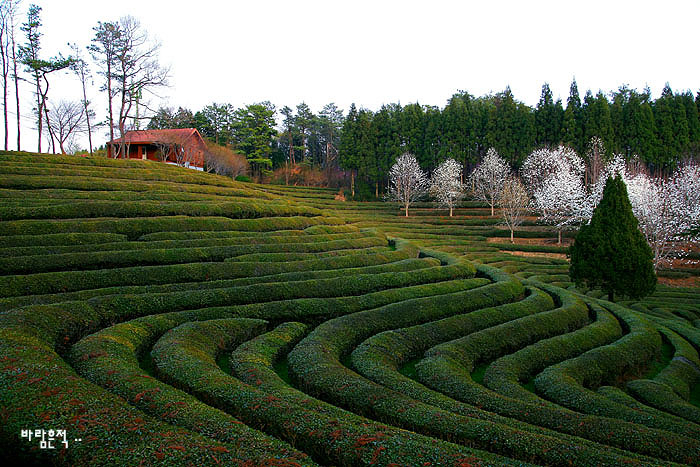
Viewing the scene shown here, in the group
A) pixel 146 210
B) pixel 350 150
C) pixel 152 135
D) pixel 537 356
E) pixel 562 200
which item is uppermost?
pixel 350 150

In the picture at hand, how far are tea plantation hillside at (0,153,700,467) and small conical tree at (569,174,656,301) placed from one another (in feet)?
5.88

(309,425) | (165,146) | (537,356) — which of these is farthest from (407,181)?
(309,425)

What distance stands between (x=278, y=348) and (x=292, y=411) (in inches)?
207

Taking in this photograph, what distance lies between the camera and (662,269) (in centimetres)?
3647

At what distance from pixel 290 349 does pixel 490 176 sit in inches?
2107

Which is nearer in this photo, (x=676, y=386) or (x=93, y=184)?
(x=676, y=386)

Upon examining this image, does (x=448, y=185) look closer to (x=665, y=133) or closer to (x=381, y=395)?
(x=665, y=133)

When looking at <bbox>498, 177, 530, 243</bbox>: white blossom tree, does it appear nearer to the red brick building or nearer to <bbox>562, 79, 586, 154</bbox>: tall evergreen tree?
<bbox>562, 79, 586, 154</bbox>: tall evergreen tree

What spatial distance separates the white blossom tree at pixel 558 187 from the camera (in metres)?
45.8

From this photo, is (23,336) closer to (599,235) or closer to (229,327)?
(229,327)

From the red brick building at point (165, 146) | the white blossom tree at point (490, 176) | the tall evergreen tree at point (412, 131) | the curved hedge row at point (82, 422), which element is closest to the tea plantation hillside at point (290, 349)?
the curved hedge row at point (82, 422)

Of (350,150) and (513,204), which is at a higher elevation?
(350,150)

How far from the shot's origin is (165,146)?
54625 millimetres

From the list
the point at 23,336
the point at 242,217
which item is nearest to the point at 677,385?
the point at 23,336
